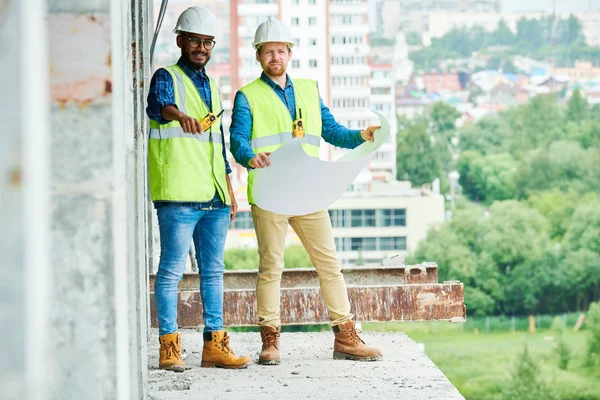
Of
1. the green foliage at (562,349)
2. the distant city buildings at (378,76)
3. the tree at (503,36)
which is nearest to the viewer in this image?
the green foliage at (562,349)

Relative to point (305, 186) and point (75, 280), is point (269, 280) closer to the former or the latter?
point (305, 186)

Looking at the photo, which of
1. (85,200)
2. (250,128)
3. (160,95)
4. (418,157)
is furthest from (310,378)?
(418,157)

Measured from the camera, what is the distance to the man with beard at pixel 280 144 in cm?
538

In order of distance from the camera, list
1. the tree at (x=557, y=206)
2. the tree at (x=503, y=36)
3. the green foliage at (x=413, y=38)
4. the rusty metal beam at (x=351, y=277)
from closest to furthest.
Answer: the rusty metal beam at (x=351, y=277), the tree at (x=557, y=206), the tree at (x=503, y=36), the green foliage at (x=413, y=38)

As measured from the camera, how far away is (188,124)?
486 centimetres

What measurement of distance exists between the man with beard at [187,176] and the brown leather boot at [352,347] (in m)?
0.73

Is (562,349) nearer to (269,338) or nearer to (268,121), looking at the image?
(269,338)

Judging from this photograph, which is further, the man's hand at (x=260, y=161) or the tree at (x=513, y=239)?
the tree at (x=513, y=239)

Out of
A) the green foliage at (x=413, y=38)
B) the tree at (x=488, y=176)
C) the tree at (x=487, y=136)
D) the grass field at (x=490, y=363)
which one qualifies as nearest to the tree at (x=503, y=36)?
the green foliage at (x=413, y=38)

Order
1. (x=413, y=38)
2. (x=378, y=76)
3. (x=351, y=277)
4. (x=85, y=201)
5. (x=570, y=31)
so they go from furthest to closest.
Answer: (x=413, y=38) < (x=570, y=31) < (x=378, y=76) < (x=351, y=277) < (x=85, y=201)

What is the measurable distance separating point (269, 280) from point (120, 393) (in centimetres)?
280

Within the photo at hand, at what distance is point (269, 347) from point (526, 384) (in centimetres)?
6346

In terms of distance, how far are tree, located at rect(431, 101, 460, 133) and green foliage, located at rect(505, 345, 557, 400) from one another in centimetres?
2755

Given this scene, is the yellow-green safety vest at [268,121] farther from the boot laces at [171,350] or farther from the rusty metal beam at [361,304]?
the rusty metal beam at [361,304]
